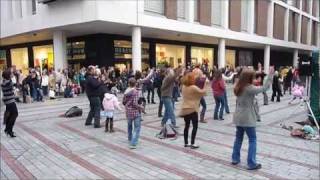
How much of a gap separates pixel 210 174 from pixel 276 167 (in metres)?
1.32

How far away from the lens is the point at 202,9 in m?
29.5

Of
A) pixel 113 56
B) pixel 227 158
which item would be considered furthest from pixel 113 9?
pixel 227 158

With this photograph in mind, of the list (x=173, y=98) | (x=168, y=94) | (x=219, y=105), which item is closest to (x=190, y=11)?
(x=173, y=98)

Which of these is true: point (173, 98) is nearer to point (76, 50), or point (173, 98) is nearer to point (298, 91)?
point (298, 91)

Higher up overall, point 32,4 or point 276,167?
point 32,4

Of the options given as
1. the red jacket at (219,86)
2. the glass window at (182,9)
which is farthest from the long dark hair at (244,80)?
the glass window at (182,9)

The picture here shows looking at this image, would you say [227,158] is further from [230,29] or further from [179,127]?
[230,29]

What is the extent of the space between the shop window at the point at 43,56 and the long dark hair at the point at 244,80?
90.1 feet

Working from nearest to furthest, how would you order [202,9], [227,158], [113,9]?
[227,158], [113,9], [202,9]

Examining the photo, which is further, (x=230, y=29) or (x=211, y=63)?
(x=211, y=63)

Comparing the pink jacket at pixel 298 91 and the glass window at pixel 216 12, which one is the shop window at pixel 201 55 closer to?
the glass window at pixel 216 12

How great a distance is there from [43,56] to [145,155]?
2823 centimetres

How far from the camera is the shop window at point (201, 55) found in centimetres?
3524

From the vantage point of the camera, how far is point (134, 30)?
23.0m
